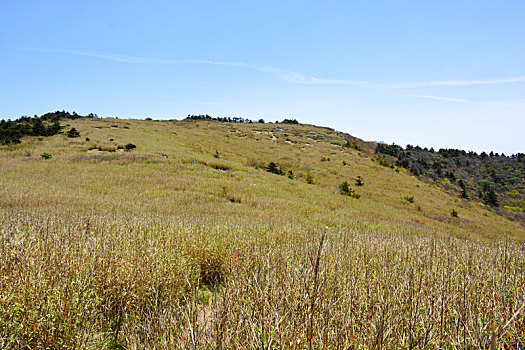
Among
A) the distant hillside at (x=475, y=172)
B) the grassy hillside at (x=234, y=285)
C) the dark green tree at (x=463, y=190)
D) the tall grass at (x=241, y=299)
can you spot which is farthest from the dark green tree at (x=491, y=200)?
the tall grass at (x=241, y=299)

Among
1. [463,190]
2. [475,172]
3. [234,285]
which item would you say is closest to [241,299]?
[234,285]

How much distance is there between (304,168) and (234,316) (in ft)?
103

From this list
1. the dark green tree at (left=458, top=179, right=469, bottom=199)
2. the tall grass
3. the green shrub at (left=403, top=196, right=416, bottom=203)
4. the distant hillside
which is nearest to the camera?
the tall grass

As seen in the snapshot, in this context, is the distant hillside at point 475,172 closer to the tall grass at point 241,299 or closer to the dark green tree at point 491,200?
the dark green tree at point 491,200

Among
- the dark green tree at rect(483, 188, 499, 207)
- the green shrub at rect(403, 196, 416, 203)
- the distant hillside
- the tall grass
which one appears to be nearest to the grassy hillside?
the tall grass

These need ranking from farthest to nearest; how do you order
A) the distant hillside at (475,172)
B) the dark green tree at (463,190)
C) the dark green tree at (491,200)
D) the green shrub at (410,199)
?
the distant hillside at (475,172), the dark green tree at (491,200), the dark green tree at (463,190), the green shrub at (410,199)

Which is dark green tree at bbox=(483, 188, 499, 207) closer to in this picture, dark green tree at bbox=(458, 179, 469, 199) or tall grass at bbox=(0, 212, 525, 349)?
dark green tree at bbox=(458, 179, 469, 199)

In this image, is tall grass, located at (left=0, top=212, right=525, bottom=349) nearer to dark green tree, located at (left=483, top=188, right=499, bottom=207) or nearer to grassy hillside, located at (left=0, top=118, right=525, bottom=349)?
grassy hillside, located at (left=0, top=118, right=525, bottom=349)

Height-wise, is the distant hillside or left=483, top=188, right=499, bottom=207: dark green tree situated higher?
the distant hillside

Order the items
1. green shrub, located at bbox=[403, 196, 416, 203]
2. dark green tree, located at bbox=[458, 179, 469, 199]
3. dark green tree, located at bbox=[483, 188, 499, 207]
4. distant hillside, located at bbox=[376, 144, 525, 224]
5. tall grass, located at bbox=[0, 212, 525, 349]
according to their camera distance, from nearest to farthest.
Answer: tall grass, located at bbox=[0, 212, 525, 349], green shrub, located at bbox=[403, 196, 416, 203], dark green tree, located at bbox=[458, 179, 469, 199], dark green tree, located at bbox=[483, 188, 499, 207], distant hillside, located at bbox=[376, 144, 525, 224]

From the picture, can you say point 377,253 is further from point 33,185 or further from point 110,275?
point 33,185

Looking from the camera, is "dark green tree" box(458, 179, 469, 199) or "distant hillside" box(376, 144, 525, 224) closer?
"dark green tree" box(458, 179, 469, 199)

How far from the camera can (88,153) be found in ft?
67.5

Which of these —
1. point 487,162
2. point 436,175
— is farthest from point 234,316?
point 487,162
